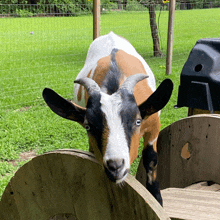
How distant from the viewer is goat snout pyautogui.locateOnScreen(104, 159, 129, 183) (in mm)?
1411

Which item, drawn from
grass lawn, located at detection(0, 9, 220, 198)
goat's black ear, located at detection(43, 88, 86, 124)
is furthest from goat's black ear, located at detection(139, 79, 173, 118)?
grass lawn, located at detection(0, 9, 220, 198)

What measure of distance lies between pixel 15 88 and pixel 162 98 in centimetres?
533

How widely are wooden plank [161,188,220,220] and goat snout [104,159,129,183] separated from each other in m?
0.73

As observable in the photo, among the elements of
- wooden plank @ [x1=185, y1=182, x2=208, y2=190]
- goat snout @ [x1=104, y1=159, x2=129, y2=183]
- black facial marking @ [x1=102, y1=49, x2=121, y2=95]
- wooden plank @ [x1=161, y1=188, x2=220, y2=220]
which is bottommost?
wooden plank @ [x1=185, y1=182, x2=208, y2=190]

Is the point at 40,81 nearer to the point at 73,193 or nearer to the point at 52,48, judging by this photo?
the point at 52,48

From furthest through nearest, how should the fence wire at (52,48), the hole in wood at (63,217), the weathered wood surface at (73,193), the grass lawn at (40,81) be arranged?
the fence wire at (52,48) → the grass lawn at (40,81) → the hole in wood at (63,217) → the weathered wood surface at (73,193)

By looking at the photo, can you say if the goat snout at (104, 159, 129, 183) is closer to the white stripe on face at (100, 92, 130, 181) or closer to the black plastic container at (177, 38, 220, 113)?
the white stripe on face at (100, 92, 130, 181)

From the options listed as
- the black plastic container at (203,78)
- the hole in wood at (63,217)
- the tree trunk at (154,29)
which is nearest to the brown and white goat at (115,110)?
the hole in wood at (63,217)

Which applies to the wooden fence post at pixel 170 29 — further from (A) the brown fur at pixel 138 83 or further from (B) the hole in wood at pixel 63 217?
(B) the hole in wood at pixel 63 217

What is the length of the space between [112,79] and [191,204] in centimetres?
104

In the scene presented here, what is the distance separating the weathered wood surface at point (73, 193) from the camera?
4.49 ft

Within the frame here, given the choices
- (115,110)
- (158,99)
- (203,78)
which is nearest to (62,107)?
(115,110)

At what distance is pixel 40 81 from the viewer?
7184mm

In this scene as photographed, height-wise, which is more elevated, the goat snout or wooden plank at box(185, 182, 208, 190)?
the goat snout
